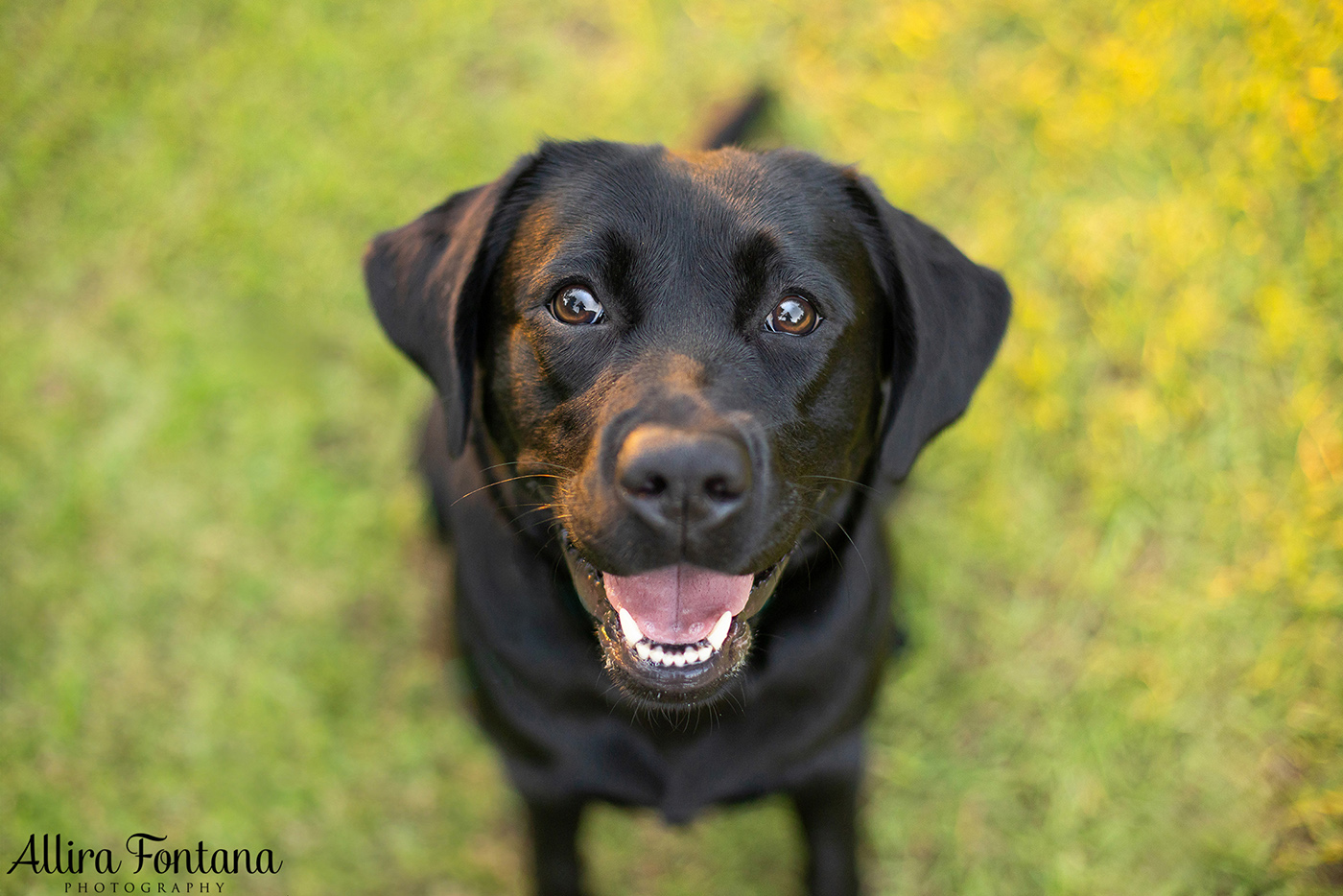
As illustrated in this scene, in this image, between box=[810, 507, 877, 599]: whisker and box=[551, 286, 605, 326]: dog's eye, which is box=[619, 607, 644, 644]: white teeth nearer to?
box=[810, 507, 877, 599]: whisker

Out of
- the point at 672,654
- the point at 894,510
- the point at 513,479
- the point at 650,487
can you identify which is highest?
the point at 650,487

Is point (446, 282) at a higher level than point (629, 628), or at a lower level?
higher

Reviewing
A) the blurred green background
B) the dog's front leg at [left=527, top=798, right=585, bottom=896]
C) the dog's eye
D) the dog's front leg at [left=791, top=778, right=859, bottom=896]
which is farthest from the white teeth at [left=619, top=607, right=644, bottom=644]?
the blurred green background

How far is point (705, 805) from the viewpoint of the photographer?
2.24 meters

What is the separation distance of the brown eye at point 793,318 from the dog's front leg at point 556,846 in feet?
4.27

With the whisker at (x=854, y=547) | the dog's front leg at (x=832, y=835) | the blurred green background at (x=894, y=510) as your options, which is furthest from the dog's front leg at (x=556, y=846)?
the whisker at (x=854, y=547)

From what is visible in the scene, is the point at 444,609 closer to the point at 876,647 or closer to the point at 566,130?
the point at 876,647

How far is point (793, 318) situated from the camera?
1.92 m

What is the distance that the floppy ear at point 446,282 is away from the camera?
201 centimetres

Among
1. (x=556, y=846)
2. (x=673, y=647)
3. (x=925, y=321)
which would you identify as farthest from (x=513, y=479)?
(x=556, y=846)

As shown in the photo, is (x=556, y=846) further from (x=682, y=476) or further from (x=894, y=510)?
(x=894, y=510)

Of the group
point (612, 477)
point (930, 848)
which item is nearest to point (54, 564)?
point (612, 477)

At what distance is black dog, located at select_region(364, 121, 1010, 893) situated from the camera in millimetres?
1745

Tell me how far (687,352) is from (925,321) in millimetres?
543
